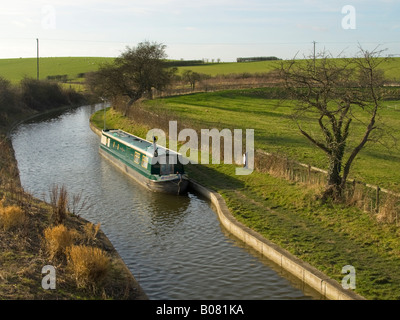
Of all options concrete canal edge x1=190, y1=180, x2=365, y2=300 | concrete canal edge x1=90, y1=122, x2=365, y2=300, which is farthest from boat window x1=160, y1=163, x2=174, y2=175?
concrete canal edge x1=190, y1=180, x2=365, y2=300

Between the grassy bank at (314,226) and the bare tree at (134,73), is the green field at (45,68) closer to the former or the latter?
the bare tree at (134,73)


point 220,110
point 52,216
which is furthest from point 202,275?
point 220,110

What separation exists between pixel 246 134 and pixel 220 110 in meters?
15.2

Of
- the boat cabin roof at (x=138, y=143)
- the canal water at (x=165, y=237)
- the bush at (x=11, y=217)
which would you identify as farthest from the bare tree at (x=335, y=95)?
the bush at (x=11, y=217)

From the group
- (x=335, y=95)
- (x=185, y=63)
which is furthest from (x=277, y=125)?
(x=185, y=63)

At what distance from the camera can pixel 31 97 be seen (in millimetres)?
52562

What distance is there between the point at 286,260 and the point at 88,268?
16.7 feet

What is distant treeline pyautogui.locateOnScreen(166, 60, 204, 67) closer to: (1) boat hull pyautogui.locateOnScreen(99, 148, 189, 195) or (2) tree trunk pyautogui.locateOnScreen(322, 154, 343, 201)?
(1) boat hull pyautogui.locateOnScreen(99, 148, 189, 195)

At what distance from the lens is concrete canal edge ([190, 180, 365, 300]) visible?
33.9ft

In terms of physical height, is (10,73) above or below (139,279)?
above

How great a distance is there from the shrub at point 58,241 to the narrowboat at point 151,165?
8.44 meters

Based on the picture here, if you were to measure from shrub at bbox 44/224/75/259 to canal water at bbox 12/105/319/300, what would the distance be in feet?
6.50
